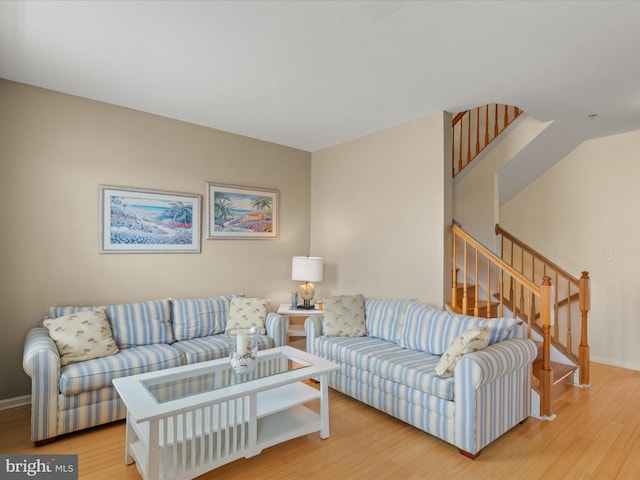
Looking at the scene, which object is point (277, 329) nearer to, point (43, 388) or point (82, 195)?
point (43, 388)

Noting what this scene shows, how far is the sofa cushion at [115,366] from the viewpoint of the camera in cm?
251

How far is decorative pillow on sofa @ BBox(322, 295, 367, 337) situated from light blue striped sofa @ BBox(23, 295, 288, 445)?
0.45 m

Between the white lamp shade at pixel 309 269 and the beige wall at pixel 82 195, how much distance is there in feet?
2.09

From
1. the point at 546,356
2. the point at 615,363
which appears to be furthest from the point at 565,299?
the point at 546,356

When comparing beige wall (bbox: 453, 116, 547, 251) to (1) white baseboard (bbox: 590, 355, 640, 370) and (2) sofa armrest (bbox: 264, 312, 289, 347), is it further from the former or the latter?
(2) sofa armrest (bbox: 264, 312, 289, 347)

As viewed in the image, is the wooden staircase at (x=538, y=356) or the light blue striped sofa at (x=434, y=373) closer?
the light blue striped sofa at (x=434, y=373)

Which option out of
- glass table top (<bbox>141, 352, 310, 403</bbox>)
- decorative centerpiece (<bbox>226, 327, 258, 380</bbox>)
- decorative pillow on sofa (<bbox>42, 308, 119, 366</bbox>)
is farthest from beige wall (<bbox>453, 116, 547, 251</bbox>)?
decorative pillow on sofa (<bbox>42, 308, 119, 366</bbox>)

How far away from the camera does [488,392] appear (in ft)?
7.84

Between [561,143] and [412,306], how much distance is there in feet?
9.37

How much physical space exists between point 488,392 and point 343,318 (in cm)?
149

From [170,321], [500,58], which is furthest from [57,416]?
[500,58]

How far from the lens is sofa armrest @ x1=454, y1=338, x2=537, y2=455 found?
228 cm

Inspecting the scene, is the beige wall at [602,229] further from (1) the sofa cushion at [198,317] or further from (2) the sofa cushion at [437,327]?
(1) the sofa cushion at [198,317]

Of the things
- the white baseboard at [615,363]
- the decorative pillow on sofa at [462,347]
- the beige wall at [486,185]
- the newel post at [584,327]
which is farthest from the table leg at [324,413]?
the white baseboard at [615,363]
